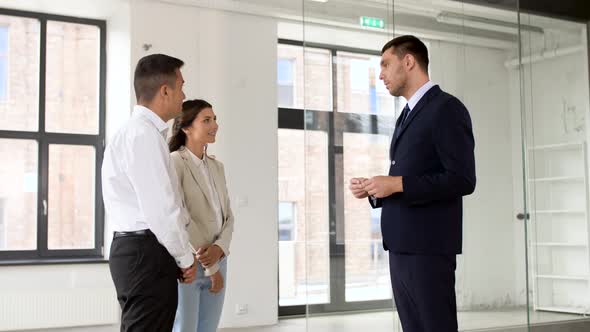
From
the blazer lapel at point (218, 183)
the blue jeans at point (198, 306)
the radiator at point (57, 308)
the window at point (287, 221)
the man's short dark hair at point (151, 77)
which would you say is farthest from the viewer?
the window at point (287, 221)

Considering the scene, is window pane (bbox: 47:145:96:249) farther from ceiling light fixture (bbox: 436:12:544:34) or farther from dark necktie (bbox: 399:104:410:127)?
dark necktie (bbox: 399:104:410:127)

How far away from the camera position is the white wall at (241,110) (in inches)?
240

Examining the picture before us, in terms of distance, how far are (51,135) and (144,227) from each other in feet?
14.7

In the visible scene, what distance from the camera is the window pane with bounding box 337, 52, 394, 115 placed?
13.7 ft

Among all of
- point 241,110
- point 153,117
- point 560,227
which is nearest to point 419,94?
point 153,117

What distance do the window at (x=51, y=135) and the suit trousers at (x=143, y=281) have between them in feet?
14.0

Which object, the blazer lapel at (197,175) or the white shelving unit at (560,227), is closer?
the blazer lapel at (197,175)

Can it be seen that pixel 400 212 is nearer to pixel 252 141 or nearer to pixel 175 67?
pixel 175 67

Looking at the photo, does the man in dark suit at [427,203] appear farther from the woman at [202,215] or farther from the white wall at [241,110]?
the white wall at [241,110]

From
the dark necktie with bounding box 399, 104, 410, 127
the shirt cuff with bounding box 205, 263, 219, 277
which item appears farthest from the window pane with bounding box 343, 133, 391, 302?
the dark necktie with bounding box 399, 104, 410, 127

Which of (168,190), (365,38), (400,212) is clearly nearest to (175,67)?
(168,190)

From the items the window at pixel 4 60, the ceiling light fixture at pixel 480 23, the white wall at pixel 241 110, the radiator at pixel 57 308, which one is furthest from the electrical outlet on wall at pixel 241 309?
the ceiling light fixture at pixel 480 23

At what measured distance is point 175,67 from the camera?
218cm

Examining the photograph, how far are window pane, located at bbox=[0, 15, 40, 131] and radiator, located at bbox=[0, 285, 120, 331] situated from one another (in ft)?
5.16
